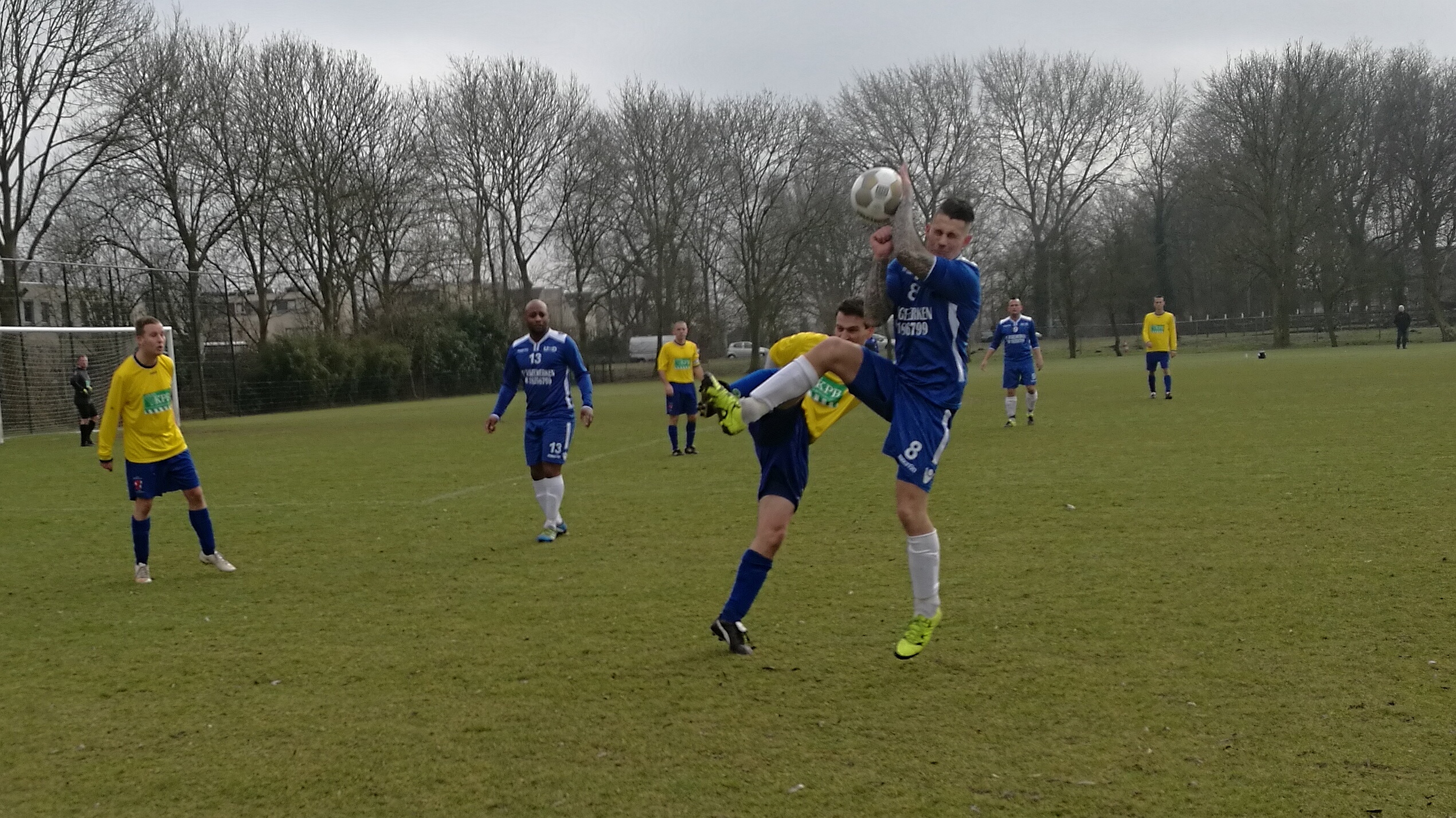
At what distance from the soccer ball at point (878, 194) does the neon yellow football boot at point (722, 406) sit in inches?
42.5

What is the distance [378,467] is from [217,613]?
1012 cm

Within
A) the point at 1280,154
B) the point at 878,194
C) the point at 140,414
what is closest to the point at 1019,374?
the point at 140,414

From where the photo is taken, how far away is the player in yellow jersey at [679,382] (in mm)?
17344

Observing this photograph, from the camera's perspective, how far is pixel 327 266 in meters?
47.7

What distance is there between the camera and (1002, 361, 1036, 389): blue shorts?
18922 mm

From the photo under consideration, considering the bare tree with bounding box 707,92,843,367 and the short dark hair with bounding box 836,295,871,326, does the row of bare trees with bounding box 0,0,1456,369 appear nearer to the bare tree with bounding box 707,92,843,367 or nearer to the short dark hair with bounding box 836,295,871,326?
the bare tree with bounding box 707,92,843,367

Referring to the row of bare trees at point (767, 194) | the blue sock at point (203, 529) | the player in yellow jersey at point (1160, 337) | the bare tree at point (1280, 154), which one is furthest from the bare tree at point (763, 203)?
the blue sock at point (203, 529)

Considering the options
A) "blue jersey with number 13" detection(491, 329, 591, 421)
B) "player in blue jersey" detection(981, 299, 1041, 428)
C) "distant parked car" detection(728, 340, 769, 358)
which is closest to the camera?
"blue jersey with number 13" detection(491, 329, 591, 421)

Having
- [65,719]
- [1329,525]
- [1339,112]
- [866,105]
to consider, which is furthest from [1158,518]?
[1339,112]

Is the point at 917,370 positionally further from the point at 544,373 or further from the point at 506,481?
the point at 506,481

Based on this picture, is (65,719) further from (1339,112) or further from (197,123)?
(1339,112)

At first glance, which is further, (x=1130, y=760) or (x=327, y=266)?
(x=327, y=266)

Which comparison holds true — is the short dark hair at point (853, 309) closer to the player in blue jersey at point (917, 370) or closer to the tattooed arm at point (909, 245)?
the player in blue jersey at point (917, 370)

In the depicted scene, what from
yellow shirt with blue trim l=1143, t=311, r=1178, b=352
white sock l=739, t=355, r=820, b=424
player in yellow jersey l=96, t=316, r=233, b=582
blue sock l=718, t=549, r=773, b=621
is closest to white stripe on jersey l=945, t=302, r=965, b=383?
white sock l=739, t=355, r=820, b=424
